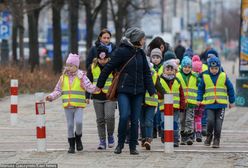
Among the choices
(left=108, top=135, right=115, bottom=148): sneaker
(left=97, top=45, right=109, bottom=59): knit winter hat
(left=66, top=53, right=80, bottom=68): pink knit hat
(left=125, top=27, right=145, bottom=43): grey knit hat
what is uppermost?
(left=125, top=27, right=145, bottom=43): grey knit hat

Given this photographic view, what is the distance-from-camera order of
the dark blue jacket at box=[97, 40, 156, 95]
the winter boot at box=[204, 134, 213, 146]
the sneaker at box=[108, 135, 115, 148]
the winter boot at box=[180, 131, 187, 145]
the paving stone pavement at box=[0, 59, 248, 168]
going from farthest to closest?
the winter boot at box=[180, 131, 187, 145] → the winter boot at box=[204, 134, 213, 146] → the sneaker at box=[108, 135, 115, 148] → the dark blue jacket at box=[97, 40, 156, 95] → the paving stone pavement at box=[0, 59, 248, 168]

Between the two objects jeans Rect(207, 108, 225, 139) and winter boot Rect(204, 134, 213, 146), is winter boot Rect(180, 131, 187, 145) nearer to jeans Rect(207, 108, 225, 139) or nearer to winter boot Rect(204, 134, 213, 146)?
winter boot Rect(204, 134, 213, 146)

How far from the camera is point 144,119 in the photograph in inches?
542

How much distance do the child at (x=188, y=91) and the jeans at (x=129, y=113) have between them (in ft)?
7.42

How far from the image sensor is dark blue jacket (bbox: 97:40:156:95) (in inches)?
497

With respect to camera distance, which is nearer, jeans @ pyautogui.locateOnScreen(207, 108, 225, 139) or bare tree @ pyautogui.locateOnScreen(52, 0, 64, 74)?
jeans @ pyautogui.locateOnScreen(207, 108, 225, 139)

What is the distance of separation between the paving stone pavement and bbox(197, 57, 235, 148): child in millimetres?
408

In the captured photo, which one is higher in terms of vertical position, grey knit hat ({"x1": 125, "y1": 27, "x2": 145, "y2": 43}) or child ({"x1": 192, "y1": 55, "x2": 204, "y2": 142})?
grey knit hat ({"x1": 125, "y1": 27, "x2": 145, "y2": 43})

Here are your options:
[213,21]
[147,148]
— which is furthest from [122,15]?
[213,21]

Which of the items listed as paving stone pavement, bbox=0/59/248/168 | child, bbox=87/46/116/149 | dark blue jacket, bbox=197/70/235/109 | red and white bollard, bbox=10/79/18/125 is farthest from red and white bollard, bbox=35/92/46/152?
red and white bollard, bbox=10/79/18/125

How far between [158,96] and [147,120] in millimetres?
517

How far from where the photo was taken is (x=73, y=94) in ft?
43.0

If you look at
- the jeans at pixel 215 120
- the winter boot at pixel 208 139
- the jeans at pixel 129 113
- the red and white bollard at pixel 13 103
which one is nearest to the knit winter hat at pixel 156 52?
the jeans at pixel 215 120

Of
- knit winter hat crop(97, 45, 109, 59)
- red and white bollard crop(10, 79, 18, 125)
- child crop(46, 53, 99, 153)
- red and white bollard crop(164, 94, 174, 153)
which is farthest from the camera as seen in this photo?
red and white bollard crop(10, 79, 18, 125)
